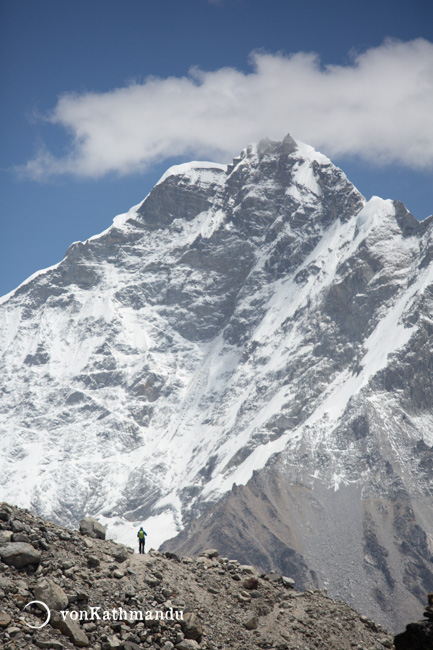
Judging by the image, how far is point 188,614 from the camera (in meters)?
42.4

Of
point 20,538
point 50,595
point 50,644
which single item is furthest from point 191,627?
point 20,538

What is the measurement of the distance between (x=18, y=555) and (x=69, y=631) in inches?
173

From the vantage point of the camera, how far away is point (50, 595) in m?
38.9

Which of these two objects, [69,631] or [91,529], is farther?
[91,529]

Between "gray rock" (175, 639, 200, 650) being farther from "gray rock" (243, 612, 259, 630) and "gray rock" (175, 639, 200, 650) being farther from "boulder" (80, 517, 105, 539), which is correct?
"boulder" (80, 517, 105, 539)

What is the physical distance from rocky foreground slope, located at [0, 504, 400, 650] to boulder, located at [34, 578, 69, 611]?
0.04 metres

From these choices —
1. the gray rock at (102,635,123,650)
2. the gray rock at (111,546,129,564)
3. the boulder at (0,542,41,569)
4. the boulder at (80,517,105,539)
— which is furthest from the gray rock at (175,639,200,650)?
the boulder at (80,517,105,539)

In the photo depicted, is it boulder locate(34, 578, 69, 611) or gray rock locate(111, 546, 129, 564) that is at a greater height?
gray rock locate(111, 546, 129, 564)

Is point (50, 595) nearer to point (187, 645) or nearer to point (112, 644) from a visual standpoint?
point (112, 644)

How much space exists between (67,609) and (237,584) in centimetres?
1225

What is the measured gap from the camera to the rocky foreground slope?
1515 inches

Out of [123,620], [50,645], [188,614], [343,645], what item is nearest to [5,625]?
[50,645]

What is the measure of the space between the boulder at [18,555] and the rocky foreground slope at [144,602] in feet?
0.14

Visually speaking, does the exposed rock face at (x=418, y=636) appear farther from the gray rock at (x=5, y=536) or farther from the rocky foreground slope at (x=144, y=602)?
the gray rock at (x=5, y=536)
